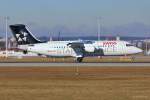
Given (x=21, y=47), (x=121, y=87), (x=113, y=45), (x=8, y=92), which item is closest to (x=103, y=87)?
(x=121, y=87)

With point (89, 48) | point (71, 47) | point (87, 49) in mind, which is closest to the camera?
point (89, 48)

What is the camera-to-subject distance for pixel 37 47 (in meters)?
93.2

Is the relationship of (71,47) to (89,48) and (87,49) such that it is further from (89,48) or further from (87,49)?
(89,48)

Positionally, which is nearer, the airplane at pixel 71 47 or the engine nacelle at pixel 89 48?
the airplane at pixel 71 47

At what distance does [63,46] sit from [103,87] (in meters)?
61.6

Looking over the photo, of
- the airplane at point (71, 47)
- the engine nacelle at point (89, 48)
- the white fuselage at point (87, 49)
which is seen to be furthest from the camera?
the engine nacelle at point (89, 48)

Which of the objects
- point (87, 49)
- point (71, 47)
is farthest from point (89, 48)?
point (71, 47)

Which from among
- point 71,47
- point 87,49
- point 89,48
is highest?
point 71,47

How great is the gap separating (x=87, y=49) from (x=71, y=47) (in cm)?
387

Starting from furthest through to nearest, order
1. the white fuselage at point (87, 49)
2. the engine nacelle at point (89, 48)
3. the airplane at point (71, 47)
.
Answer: the engine nacelle at point (89, 48) < the airplane at point (71, 47) < the white fuselage at point (87, 49)

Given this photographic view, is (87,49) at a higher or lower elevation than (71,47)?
lower

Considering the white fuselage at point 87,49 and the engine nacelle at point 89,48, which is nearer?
the white fuselage at point 87,49

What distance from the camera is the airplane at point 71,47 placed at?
8831 cm

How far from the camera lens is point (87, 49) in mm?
89125
